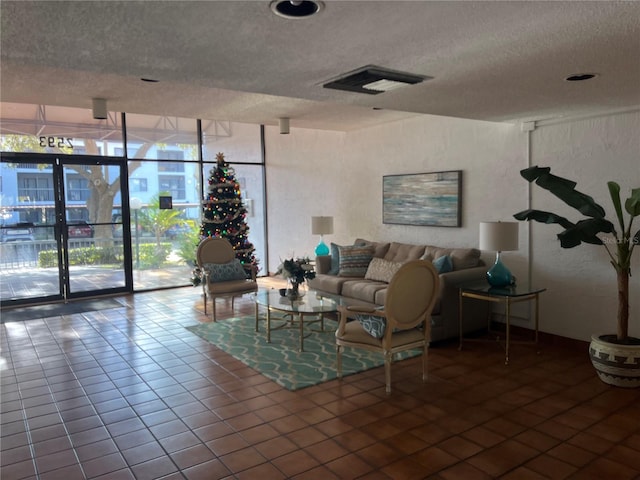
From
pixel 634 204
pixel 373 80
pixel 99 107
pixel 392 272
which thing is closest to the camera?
pixel 373 80

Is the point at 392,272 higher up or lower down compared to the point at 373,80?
lower down

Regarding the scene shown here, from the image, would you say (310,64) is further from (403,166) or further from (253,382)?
(403,166)

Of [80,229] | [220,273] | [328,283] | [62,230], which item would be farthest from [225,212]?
[328,283]

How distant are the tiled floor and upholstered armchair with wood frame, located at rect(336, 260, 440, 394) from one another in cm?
37

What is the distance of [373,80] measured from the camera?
131 inches

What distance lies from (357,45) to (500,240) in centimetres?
300

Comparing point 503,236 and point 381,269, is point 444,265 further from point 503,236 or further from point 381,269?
→ point 381,269

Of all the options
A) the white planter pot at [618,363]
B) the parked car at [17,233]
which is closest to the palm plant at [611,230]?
the white planter pot at [618,363]

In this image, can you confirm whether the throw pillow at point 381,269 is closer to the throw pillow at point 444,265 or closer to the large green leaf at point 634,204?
the throw pillow at point 444,265

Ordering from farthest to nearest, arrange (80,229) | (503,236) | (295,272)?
(80,229), (295,272), (503,236)

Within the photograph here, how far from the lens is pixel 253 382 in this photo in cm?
418

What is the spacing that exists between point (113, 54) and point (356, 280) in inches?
170

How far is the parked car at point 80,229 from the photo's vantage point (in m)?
7.64

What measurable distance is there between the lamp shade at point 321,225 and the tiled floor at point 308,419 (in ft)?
9.89
